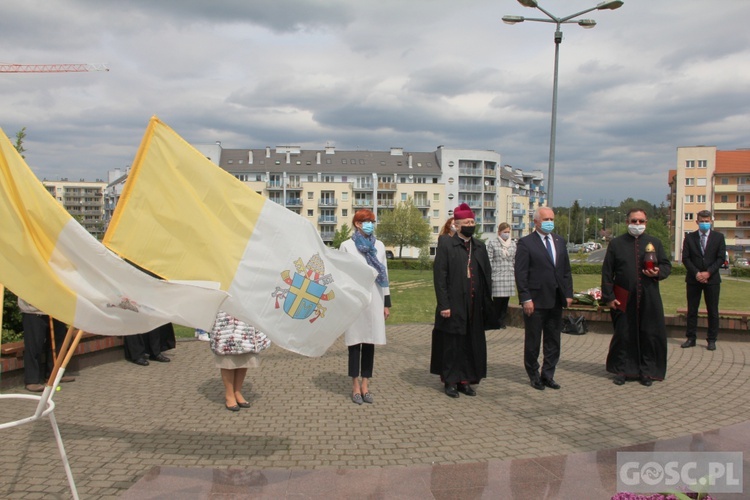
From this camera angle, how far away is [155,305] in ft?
12.0

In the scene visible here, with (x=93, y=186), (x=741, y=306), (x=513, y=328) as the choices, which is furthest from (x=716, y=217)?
(x=93, y=186)

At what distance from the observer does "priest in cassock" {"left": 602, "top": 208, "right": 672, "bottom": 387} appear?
751 centimetres

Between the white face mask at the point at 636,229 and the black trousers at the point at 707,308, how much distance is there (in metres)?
2.84

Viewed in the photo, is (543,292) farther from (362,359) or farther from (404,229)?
(404,229)

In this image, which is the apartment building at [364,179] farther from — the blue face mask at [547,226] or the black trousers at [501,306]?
the blue face mask at [547,226]

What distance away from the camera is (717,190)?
94062mm

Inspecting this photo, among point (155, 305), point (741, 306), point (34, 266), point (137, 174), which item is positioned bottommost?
point (741, 306)

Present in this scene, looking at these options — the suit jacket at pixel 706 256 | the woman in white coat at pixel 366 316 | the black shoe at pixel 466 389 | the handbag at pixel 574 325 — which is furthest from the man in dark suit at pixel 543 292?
the handbag at pixel 574 325

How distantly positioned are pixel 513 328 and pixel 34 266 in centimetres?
1033

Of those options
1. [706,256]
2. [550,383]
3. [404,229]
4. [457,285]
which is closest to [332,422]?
[457,285]

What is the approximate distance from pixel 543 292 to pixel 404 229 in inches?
3165

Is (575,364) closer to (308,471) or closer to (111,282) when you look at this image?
(308,471)

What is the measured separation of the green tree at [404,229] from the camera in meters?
87.7

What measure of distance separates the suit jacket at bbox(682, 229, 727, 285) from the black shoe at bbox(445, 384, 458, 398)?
524 centimetres
